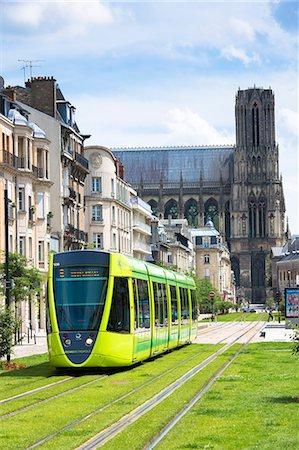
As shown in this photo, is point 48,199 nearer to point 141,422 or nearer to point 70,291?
point 70,291

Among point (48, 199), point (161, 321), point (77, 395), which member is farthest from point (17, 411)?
point (48, 199)

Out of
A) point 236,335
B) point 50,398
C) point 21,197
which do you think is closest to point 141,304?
point 50,398

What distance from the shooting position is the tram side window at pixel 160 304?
123ft

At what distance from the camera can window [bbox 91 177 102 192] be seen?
3720 inches

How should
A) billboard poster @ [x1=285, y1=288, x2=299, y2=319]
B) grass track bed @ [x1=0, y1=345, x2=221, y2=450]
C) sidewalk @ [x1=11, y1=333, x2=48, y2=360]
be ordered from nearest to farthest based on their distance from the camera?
grass track bed @ [x1=0, y1=345, x2=221, y2=450], sidewalk @ [x1=11, y1=333, x2=48, y2=360], billboard poster @ [x1=285, y1=288, x2=299, y2=319]

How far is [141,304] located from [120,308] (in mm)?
3220

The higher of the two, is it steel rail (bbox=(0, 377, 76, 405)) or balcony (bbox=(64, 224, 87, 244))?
balcony (bbox=(64, 224, 87, 244))

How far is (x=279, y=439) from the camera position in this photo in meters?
14.9

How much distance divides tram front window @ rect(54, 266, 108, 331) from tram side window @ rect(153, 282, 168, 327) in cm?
767

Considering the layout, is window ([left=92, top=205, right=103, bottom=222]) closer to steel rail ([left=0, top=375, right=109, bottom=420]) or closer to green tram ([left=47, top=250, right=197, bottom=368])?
green tram ([left=47, top=250, right=197, bottom=368])

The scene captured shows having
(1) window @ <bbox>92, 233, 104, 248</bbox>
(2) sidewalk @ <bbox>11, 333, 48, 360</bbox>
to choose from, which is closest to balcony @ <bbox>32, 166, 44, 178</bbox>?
(2) sidewalk @ <bbox>11, 333, 48, 360</bbox>

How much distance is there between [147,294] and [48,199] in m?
35.6

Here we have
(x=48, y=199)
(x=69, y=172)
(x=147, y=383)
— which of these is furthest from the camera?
(x=69, y=172)

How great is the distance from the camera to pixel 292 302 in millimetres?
62500
